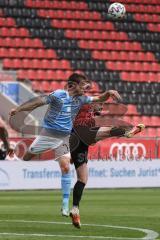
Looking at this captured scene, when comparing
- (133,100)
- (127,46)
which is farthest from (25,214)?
(127,46)

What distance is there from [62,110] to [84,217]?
251cm

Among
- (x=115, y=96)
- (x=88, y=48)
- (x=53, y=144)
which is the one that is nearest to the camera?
(x=115, y=96)

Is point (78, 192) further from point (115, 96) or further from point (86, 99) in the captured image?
point (115, 96)

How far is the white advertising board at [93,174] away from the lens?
939 inches

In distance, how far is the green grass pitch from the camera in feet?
32.7

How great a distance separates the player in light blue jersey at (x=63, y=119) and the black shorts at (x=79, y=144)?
0.20 meters

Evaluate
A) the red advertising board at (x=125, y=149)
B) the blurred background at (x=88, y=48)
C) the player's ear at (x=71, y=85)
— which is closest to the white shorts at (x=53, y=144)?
the player's ear at (x=71, y=85)

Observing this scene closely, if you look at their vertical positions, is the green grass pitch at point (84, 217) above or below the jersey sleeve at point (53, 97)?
below

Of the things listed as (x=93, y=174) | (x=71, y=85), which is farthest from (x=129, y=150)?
(x=71, y=85)

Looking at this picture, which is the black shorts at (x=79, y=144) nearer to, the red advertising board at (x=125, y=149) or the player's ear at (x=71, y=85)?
the player's ear at (x=71, y=85)

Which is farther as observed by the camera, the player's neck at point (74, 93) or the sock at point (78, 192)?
the player's neck at point (74, 93)

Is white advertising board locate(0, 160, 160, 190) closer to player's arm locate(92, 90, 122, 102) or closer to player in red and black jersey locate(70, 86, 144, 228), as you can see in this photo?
player in red and black jersey locate(70, 86, 144, 228)

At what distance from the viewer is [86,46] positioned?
36812mm

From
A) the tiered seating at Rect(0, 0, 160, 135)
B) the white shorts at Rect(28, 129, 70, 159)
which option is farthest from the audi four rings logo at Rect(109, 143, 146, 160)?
the white shorts at Rect(28, 129, 70, 159)
